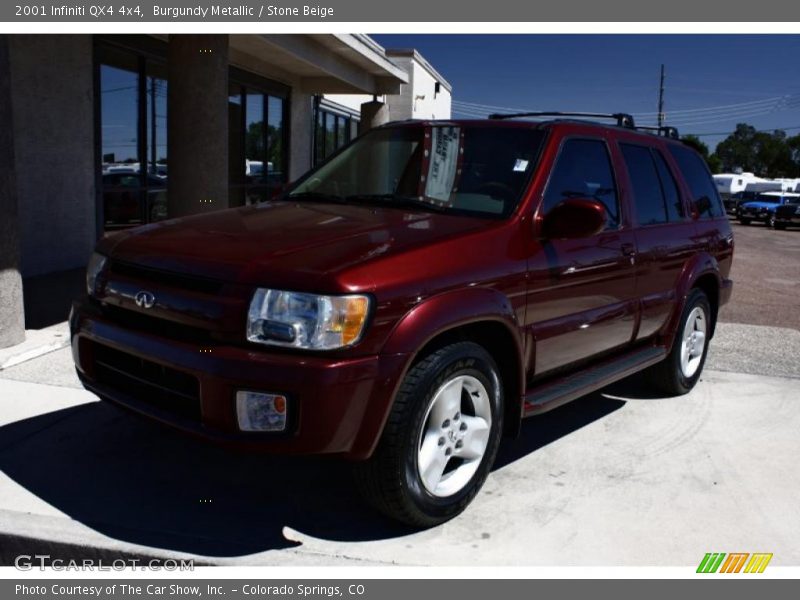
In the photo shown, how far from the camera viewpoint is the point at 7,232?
19.6 feet

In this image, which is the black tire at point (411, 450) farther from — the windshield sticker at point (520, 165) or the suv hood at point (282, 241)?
the windshield sticker at point (520, 165)

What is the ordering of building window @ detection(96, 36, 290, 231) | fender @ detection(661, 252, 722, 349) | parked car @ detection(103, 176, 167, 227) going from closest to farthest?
fender @ detection(661, 252, 722, 349), building window @ detection(96, 36, 290, 231), parked car @ detection(103, 176, 167, 227)

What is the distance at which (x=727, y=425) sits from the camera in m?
5.34

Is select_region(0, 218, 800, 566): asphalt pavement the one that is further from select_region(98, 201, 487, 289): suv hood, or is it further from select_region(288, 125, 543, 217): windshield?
select_region(288, 125, 543, 217): windshield

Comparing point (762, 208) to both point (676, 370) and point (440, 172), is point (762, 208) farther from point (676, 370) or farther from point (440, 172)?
point (440, 172)

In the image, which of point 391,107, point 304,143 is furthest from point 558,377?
point 391,107

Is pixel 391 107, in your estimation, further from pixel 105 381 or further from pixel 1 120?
pixel 105 381

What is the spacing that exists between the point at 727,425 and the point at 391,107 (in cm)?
2881

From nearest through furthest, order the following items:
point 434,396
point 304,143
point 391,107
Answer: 1. point 434,396
2. point 304,143
3. point 391,107

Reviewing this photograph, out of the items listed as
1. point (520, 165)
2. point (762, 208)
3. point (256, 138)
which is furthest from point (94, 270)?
point (762, 208)

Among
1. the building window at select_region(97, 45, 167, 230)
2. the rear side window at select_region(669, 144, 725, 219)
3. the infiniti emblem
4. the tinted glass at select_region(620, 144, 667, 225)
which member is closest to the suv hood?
the infiniti emblem

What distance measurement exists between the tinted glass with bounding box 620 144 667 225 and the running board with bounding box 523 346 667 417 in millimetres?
883

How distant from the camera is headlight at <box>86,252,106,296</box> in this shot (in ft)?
12.9

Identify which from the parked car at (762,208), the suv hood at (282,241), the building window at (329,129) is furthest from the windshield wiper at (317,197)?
the parked car at (762,208)
